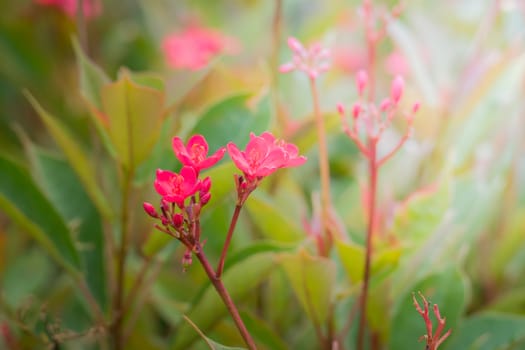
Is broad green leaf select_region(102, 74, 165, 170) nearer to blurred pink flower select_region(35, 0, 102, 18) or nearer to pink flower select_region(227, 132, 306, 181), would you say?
pink flower select_region(227, 132, 306, 181)

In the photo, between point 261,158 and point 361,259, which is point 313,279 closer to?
point 361,259

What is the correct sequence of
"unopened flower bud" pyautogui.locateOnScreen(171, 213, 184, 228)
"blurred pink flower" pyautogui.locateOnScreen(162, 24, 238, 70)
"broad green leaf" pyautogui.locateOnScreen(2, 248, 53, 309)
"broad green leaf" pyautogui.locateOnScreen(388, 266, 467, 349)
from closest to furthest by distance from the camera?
"unopened flower bud" pyautogui.locateOnScreen(171, 213, 184, 228) → "broad green leaf" pyautogui.locateOnScreen(388, 266, 467, 349) → "broad green leaf" pyautogui.locateOnScreen(2, 248, 53, 309) → "blurred pink flower" pyautogui.locateOnScreen(162, 24, 238, 70)

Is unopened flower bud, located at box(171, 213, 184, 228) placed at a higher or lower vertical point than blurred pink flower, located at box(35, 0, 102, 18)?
lower

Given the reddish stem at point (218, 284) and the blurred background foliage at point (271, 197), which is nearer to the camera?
the reddish stem at point (218, 284)

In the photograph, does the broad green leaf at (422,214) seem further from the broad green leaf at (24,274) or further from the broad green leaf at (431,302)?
the broad green leaf at (24,274)

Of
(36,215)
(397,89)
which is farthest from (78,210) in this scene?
(397,89)

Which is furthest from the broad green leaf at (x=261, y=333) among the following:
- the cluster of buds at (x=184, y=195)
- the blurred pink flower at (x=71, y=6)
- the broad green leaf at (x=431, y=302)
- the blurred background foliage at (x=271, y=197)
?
the blurred pink flower at (x=71, y=6)

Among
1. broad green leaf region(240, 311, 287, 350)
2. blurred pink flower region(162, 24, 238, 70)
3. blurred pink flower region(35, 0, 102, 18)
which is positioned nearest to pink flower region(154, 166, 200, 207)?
broad green leaf region(240, 311, 287, 350)

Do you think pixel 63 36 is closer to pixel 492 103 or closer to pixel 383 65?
pixel 383 65
